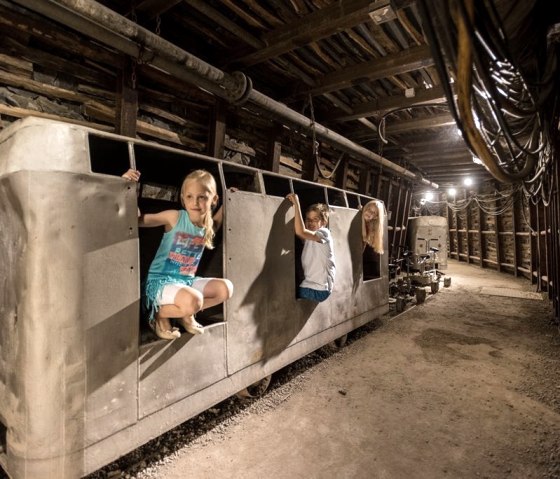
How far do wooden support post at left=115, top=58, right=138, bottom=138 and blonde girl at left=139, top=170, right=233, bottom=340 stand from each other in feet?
5.05

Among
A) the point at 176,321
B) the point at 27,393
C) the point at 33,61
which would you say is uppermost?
the point at 33,61

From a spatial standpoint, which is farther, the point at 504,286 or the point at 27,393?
the point at 504,286

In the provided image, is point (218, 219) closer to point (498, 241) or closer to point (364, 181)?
point (364, 181)

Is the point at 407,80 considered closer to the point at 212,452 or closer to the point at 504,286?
the point at 212,452

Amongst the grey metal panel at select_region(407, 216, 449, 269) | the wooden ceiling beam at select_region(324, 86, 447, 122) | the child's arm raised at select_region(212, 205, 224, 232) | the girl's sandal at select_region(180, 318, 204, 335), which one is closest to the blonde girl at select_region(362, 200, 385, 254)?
the wooden ceiling beam at select_region(324, 86, 447, 122)

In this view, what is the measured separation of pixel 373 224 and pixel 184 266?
152 inches

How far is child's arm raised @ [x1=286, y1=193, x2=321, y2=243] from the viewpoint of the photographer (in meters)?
3.72

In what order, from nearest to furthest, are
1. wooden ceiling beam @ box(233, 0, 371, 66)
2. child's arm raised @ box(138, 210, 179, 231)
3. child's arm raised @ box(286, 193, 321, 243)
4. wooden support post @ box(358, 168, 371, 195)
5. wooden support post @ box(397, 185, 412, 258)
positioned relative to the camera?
child's arm raised @ box(138, 210, 179, 231)
wooden ceiling beam @ box(233, 0, 371, 66)
child's arm raised @ box(286, 193, 321, 243)
wooden support post @ box(358, 168, 371, 195)
wooden support post @ box(397, 185, 412, 258)

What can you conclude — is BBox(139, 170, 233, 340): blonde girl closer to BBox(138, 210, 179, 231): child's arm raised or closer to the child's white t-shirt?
BBox(138, 210, 179, 231): child's arm raised

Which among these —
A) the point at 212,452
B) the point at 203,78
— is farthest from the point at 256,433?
the point at 203,78

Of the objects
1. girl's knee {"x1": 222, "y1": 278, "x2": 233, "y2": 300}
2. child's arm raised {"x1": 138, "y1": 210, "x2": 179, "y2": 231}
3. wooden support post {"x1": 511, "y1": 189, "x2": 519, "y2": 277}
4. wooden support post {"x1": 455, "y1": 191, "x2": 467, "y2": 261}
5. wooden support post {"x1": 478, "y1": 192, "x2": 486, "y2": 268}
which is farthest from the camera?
wooden support post {"x1": 455, "y1": 191, "x2": 467, "y2": 261}

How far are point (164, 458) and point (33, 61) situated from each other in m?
3.99

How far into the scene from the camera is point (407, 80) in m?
5.03

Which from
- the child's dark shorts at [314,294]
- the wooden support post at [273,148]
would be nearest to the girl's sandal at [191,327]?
the child's dark shorts at [314,294]
